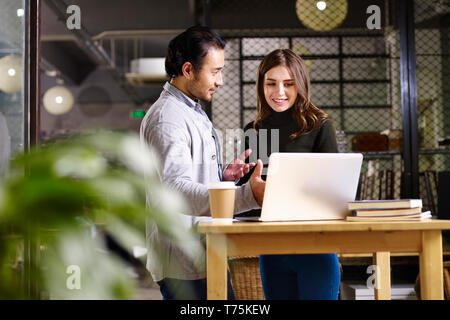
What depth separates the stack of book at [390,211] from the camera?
58.1 inches

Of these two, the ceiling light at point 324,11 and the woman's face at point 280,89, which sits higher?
the ceiling light at point 324,11

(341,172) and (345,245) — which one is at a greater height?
(341,172)

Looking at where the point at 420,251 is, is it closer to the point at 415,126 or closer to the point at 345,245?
the point at 345,245

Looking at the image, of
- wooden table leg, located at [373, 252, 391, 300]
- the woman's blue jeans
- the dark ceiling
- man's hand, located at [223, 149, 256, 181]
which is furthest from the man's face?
the dark ceiling

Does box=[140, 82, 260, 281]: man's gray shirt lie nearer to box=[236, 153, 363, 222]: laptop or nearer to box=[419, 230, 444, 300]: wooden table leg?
box=[236, 153, 363, 222]: laptop

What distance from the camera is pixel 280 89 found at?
2262mm

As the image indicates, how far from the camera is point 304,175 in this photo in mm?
1501

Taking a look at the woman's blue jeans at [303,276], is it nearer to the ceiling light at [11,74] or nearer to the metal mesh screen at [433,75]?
the ceiling light at [11,74]

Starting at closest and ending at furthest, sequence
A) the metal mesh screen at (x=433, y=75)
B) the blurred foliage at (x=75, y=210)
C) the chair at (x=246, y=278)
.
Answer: the blurred foliage at (x=75, y=210), the chair at (x=246, y=278), the metal mesh screen at (x=433, y=75)

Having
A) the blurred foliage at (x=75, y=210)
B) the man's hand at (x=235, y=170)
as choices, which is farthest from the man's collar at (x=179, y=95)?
the blurred foliage at (x=75, y=210)

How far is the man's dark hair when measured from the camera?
191 cm

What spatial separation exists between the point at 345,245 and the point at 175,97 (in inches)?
31.8

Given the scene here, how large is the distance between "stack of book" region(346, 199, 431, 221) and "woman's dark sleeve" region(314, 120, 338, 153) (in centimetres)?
61

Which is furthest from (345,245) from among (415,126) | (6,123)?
(415,126)
